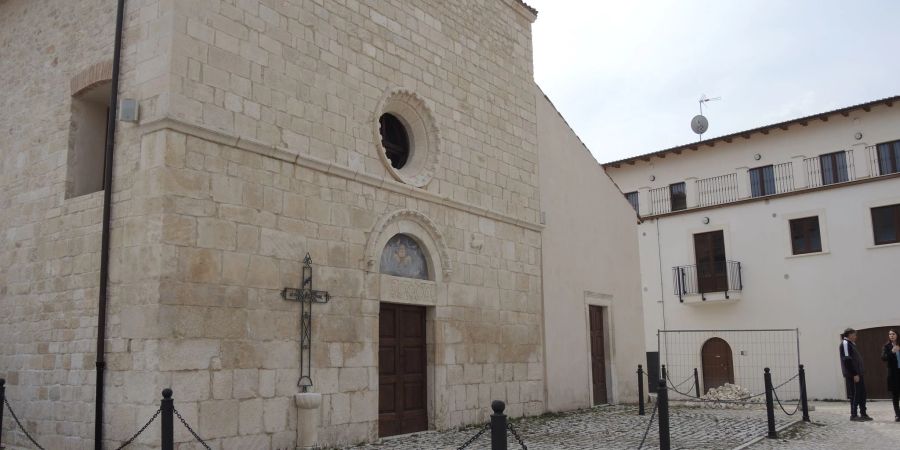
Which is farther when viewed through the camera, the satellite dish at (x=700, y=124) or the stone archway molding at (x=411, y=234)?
the satellite dish at (x=700, y=124)

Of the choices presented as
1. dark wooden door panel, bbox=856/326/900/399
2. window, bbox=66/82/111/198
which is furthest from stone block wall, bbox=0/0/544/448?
dark wooden door panel, bbox=856/326/900/399

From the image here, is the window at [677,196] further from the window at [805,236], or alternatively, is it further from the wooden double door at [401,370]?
the wooden double door at [401,370]

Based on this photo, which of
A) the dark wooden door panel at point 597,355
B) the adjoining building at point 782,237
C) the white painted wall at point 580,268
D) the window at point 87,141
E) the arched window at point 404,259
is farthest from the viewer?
the adjoining building at point 782,237

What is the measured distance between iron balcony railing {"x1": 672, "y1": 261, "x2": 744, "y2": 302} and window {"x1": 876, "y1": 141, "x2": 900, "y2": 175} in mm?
4442

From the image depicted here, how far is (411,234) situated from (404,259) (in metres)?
0.37

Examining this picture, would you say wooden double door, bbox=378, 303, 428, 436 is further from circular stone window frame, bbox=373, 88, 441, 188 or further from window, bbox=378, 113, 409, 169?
window, bbox=378, 113, 409, 169

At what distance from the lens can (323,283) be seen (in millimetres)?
8656

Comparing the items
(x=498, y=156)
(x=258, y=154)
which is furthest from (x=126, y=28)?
(x=498, y=156)

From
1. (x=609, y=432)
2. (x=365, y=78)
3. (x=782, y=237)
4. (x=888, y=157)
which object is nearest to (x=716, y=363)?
(x=782, y=237)

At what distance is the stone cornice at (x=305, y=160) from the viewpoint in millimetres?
7414

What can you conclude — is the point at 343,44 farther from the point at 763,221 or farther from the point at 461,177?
the point at 763,221

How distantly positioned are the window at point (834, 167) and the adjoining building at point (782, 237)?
0.03 meters

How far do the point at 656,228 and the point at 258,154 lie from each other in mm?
17249

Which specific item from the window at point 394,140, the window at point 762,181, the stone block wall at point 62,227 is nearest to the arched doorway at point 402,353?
the window at point 394,140
